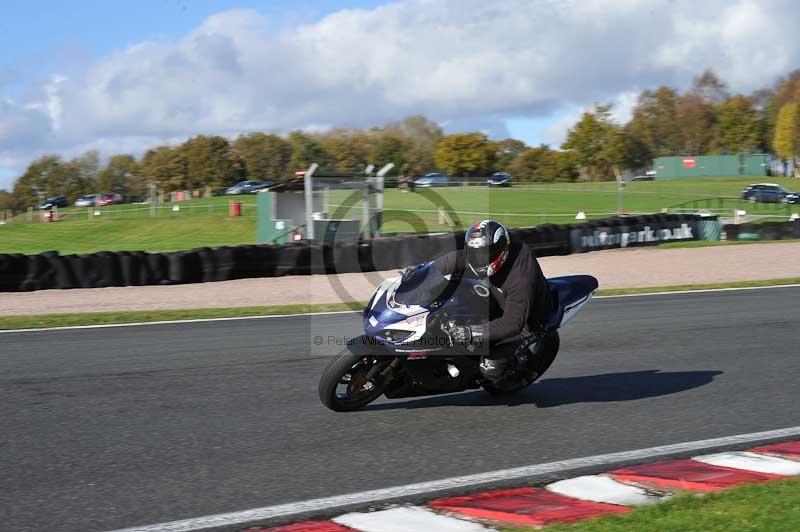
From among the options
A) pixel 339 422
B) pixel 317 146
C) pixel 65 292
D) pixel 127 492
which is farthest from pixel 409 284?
pixel 317 146

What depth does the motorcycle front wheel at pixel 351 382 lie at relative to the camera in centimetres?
630

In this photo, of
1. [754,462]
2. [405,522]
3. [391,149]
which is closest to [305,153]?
[391,149]

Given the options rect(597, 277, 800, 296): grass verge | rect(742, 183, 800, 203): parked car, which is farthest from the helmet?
rect(742, 183, 800, 203): parked car

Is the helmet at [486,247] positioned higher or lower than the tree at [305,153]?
lower

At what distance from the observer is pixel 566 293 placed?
732cm

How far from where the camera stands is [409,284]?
20.8ft

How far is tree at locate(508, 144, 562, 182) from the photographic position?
80.2 meters

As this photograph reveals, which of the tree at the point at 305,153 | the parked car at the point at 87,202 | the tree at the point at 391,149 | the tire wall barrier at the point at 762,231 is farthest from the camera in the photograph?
the tree at the point at 305,153

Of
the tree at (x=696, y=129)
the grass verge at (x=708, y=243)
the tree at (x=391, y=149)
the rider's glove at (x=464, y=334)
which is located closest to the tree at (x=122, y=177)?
the tree at (x=391, y=149)

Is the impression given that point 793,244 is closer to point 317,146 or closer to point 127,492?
point 127,492

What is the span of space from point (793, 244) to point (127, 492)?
92.3 ft

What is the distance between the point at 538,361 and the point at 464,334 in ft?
3.74

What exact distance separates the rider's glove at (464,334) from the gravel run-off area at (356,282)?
32.4 ft

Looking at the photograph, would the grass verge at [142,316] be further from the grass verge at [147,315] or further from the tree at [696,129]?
the tree at [696,129]
